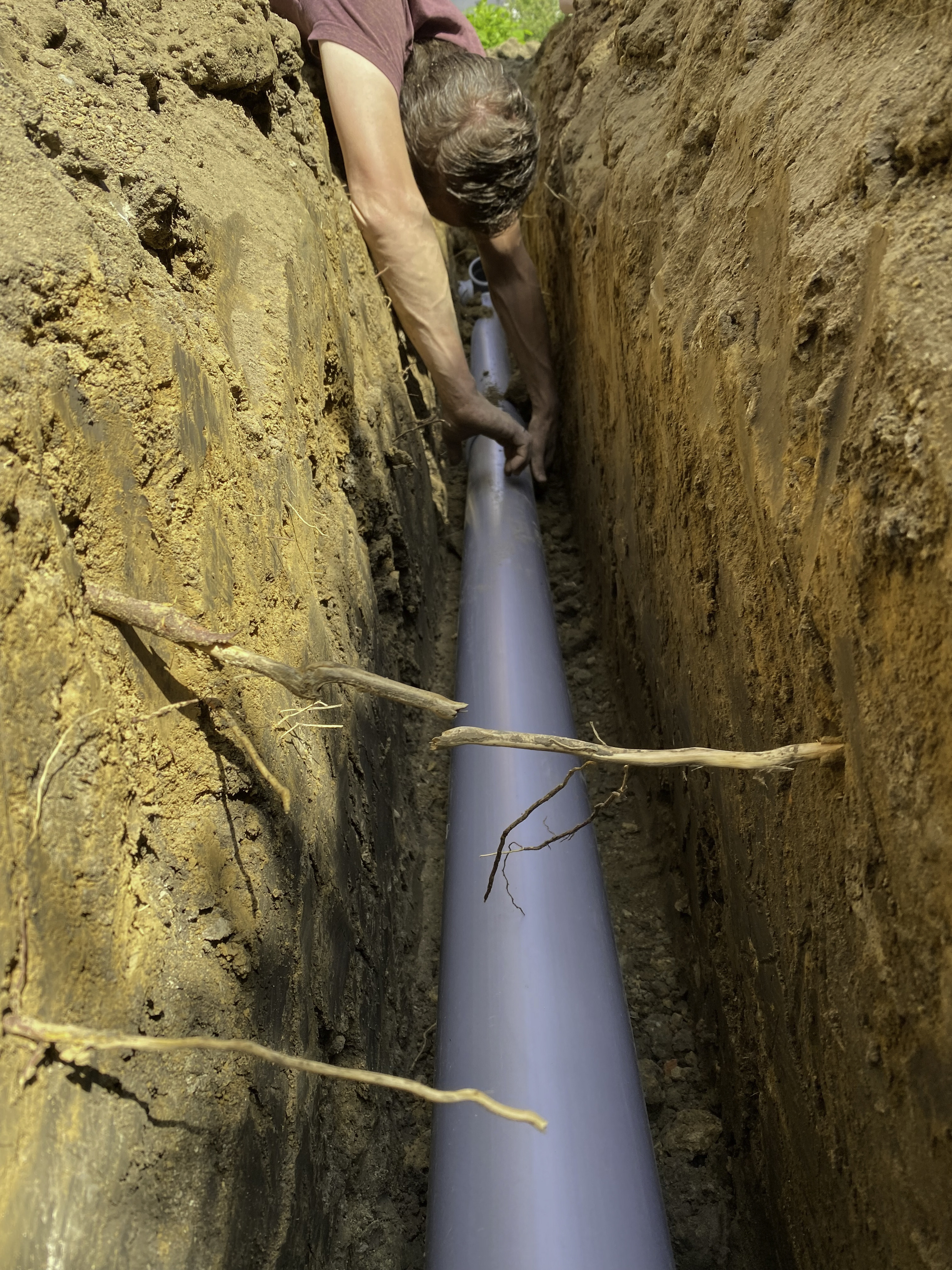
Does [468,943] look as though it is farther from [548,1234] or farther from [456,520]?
[456,520]

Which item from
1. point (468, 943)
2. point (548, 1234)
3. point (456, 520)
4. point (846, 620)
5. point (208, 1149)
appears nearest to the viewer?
point (208, 1149)

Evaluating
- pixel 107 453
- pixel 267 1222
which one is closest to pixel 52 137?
pixel 107 453

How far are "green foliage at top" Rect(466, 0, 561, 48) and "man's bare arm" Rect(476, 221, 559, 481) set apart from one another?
11.3 ft

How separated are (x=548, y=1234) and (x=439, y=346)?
2.33 m

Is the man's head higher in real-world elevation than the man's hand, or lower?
higher

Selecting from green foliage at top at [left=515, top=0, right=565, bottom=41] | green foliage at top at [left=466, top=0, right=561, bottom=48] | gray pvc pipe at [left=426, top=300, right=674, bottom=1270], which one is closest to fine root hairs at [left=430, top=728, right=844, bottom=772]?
gray pvc pipe at [left=426, top=300, right=674, bottom=1270]

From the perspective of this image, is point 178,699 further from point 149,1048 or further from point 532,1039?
point 532,1039

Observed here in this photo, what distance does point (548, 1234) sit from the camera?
1.09 meters

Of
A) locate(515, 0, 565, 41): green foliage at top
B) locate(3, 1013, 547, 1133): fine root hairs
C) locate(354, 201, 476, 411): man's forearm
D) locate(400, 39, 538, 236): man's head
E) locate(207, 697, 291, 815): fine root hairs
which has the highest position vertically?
locate(515, 0, 565, 41): green foliage at top

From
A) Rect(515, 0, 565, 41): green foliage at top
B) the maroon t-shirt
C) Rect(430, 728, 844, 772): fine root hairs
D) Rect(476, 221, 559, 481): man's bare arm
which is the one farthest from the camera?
Rect(515, 0, 565, 41): green foliage at top

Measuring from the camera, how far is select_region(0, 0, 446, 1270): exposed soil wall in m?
0.74

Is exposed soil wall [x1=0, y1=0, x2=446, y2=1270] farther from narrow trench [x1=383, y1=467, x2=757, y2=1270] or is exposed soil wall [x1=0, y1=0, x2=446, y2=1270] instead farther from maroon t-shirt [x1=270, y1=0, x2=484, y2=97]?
maroon t-shirt [x1=270, y1=0, x2=484, y2=97]

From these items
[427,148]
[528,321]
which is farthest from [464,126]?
[528,321]

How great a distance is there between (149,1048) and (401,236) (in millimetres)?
2327
